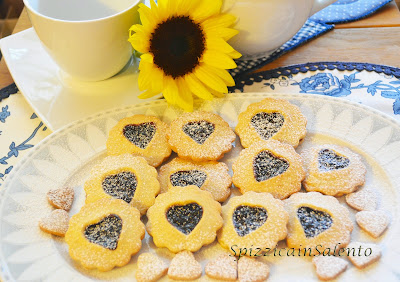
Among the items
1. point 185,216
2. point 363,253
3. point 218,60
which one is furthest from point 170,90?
point 363,253

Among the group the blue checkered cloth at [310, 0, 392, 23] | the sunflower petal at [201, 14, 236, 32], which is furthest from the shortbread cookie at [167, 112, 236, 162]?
the blue checkered cloth at [310, 0, 392, 23]

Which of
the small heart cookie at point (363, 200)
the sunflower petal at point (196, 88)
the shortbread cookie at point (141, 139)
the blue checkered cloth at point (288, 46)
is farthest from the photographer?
the blue checkered cloth at point (288, 46)

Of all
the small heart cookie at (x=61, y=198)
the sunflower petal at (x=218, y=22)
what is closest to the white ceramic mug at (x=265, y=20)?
the sunflower petal at (x=218, y=22)

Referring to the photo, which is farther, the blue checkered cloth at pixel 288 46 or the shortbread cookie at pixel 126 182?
the blue checkered cloth at pixel 288 46

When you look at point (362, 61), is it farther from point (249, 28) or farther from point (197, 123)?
point (197, 123)

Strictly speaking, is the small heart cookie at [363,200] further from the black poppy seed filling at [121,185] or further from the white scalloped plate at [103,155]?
the black poppy seed filling at [121,185]

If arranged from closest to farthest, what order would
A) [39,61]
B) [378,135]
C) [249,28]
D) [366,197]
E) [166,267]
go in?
[166,267]
[366,197]
[378,135]
[249,28]
[39,61]

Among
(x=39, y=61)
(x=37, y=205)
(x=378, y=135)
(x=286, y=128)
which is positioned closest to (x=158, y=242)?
(x=37, y=205)
